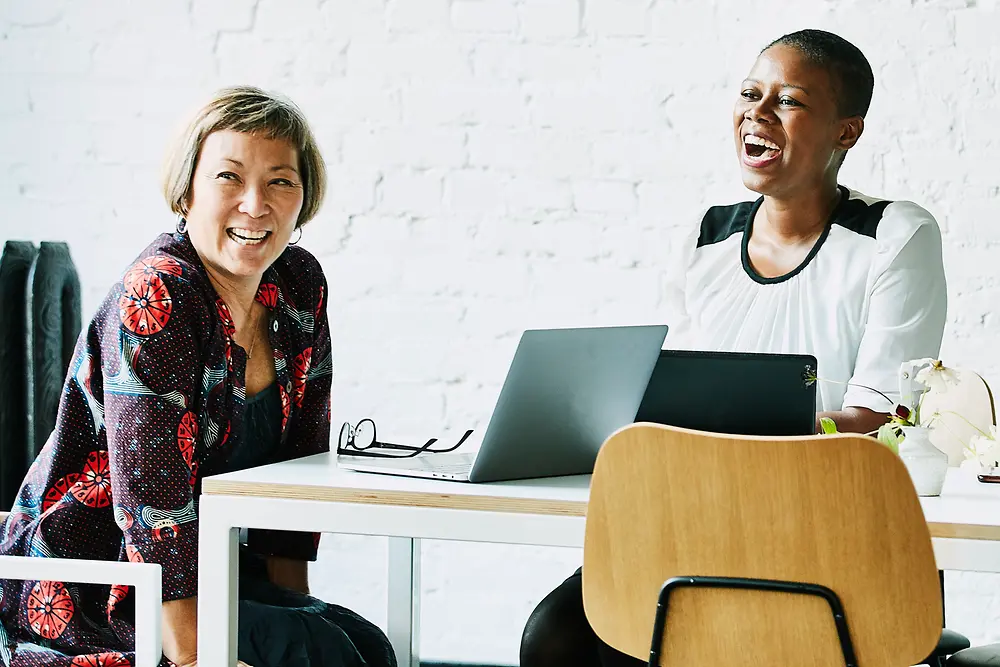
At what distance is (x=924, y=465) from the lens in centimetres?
137

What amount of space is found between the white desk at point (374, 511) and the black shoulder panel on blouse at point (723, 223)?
3.01 ft

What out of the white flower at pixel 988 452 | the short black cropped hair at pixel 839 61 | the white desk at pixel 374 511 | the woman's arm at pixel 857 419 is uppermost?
the short black cropped hair at pixel 839 61

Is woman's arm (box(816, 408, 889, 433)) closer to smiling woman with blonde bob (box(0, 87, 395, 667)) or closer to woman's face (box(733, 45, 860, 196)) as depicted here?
woman's face (box(733, 45, 860, 196))

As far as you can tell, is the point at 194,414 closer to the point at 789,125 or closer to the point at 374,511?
the point at 374,511

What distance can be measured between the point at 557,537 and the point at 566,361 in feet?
0.67

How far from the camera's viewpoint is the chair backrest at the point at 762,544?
43.6 inches

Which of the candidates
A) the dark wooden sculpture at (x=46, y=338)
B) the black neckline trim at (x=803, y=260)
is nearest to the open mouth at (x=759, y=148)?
the black neckline trim at (x=803, y=260)

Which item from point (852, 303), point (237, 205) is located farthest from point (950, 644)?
point (237, 205)

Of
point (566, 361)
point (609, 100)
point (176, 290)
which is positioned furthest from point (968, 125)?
point (176, 290)

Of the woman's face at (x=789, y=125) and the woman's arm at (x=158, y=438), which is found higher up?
the woman's face at (x=789, y=125)

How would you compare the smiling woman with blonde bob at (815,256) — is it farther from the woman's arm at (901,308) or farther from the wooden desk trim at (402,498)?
the wooden desk trim at (402,498)

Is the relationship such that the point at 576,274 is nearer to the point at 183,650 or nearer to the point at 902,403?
the point at 902,403

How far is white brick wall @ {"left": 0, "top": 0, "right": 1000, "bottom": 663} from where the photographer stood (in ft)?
8.23

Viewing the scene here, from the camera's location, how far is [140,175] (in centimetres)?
274
